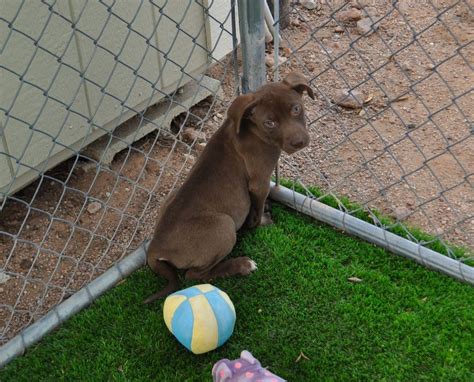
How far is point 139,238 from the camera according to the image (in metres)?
4.24

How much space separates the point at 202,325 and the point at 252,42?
5.21 ft

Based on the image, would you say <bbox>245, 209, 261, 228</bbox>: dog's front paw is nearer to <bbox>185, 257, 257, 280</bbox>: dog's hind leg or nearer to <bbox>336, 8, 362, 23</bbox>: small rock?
<bbox>185, 257, 257, 280</bbox>: dog's hind leg

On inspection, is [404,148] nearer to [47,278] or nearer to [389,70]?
[389,70]

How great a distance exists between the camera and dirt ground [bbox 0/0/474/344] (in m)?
4.03

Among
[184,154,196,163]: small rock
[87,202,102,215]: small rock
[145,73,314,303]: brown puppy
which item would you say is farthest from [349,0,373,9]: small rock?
[87,202,102,215]: small rock

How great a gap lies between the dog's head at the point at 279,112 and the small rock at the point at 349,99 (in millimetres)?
1442

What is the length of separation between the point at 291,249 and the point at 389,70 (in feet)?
6.59

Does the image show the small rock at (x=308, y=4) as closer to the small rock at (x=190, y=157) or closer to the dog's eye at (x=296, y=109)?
the small rock at (x=190, y=157)

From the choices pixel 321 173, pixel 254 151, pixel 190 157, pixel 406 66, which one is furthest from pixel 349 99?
pixel 254 151

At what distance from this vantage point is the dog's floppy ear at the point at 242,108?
351cm

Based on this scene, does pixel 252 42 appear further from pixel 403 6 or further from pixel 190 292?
pixel 403 6

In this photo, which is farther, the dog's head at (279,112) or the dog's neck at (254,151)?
the dog's neck at (254,151)

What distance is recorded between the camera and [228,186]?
3.79 m

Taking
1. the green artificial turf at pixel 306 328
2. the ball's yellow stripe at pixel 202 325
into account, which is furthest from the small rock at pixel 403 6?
the ball's yellow stripe at pixel 202 325
